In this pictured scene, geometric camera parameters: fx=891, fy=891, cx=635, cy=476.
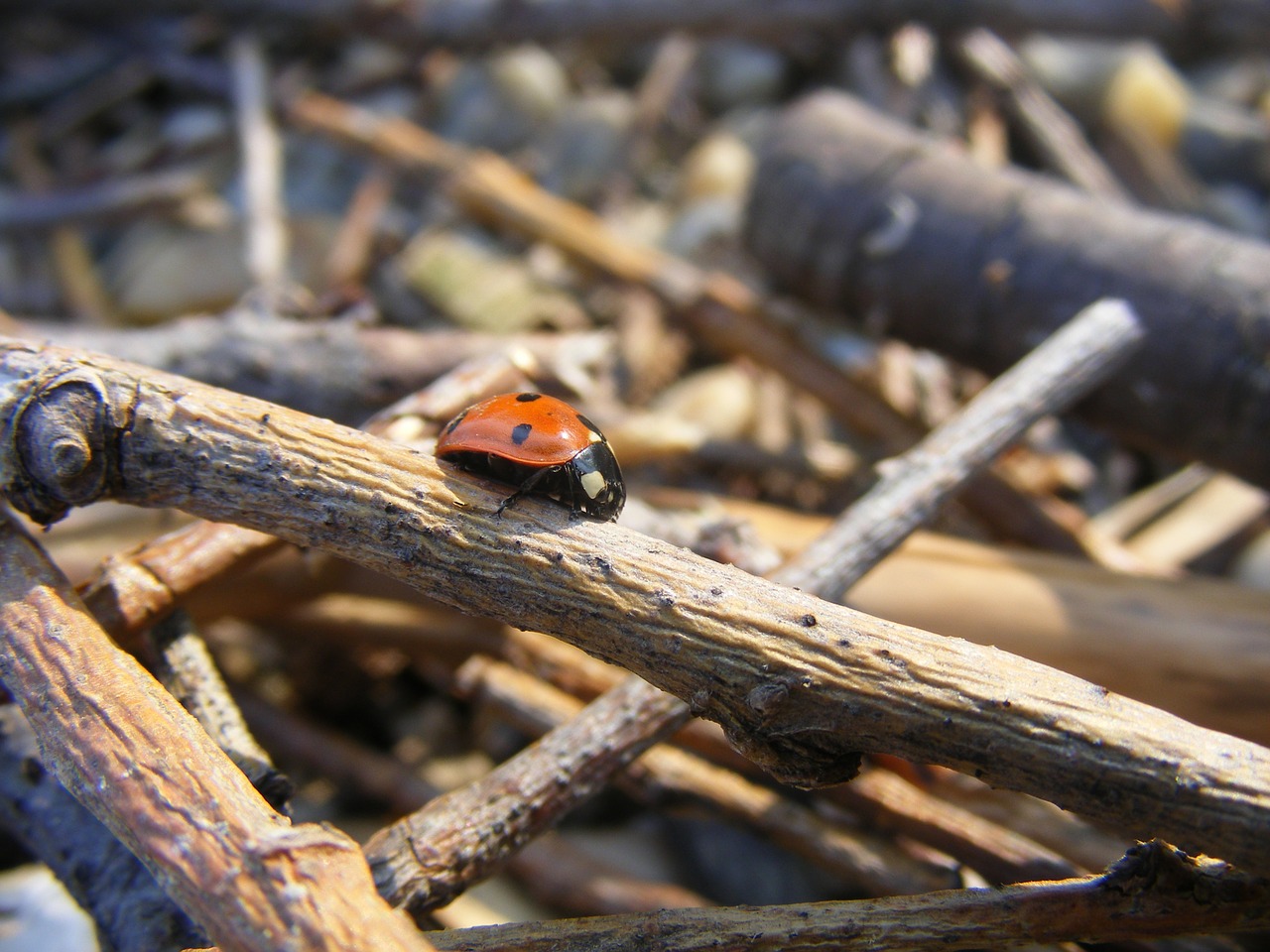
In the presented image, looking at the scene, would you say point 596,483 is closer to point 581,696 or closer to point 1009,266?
point 581,696

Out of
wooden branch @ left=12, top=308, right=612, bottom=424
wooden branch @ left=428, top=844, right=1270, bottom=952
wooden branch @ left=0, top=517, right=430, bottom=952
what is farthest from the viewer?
wooden branch @ left=12, top=308, right=612, bottom=424

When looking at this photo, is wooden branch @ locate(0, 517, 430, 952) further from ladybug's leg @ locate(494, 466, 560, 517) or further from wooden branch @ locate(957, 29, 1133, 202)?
wooden branch @ locate(957, 29, 1133, 202)

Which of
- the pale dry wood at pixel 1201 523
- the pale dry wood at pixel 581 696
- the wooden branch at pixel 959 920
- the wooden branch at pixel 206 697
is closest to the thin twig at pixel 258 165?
the pale dry wood at pixel 581 696

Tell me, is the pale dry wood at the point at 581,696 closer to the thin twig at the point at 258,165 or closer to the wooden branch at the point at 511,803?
the wooden branch at the point at 511,803

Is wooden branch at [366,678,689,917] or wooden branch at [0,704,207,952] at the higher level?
wooden branch at [366,678,689,917]

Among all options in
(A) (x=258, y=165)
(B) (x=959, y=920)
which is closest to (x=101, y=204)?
(A) (x=258, y=165)

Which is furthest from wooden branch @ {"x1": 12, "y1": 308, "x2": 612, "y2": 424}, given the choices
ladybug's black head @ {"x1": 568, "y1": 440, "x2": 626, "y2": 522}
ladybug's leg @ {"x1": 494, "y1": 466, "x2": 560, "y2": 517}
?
ladybug's leg @ {"x1": 494, "y1": 466, "x2": 560, "y2": 517}

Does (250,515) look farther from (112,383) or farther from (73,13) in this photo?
(73,13)
